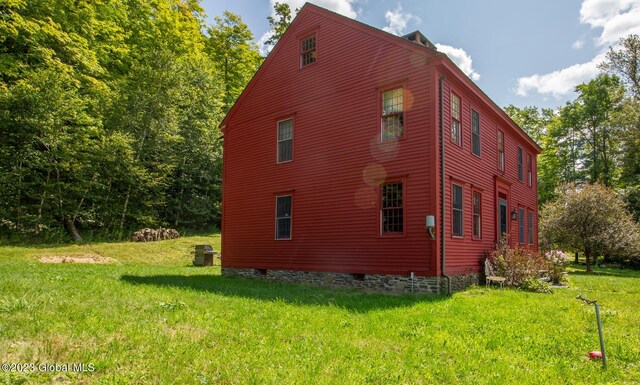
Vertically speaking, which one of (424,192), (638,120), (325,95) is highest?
(638,120)

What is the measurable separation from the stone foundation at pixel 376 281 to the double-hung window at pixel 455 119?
4.24 meters

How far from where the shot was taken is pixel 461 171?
12.6 meters

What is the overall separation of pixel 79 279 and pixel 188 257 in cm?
1089

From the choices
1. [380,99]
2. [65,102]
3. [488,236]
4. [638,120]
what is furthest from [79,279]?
[638,120]

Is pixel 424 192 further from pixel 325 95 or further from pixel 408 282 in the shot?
pixel 325 95

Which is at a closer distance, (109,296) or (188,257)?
(109,296)

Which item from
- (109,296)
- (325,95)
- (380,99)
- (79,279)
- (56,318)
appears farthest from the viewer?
(325,95)

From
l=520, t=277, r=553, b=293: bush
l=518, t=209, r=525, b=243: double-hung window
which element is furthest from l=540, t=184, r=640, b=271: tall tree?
l=520, t=277, r=553, b=293: bush

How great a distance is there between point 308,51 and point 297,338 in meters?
11.4

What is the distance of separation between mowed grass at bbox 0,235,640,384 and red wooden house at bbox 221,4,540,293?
8.81 ft

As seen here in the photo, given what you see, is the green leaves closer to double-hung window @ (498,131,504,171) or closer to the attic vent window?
the attic vent window

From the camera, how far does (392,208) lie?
1170 cm

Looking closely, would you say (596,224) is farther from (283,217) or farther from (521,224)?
(283,217)

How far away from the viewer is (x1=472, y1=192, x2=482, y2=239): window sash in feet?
44.6
